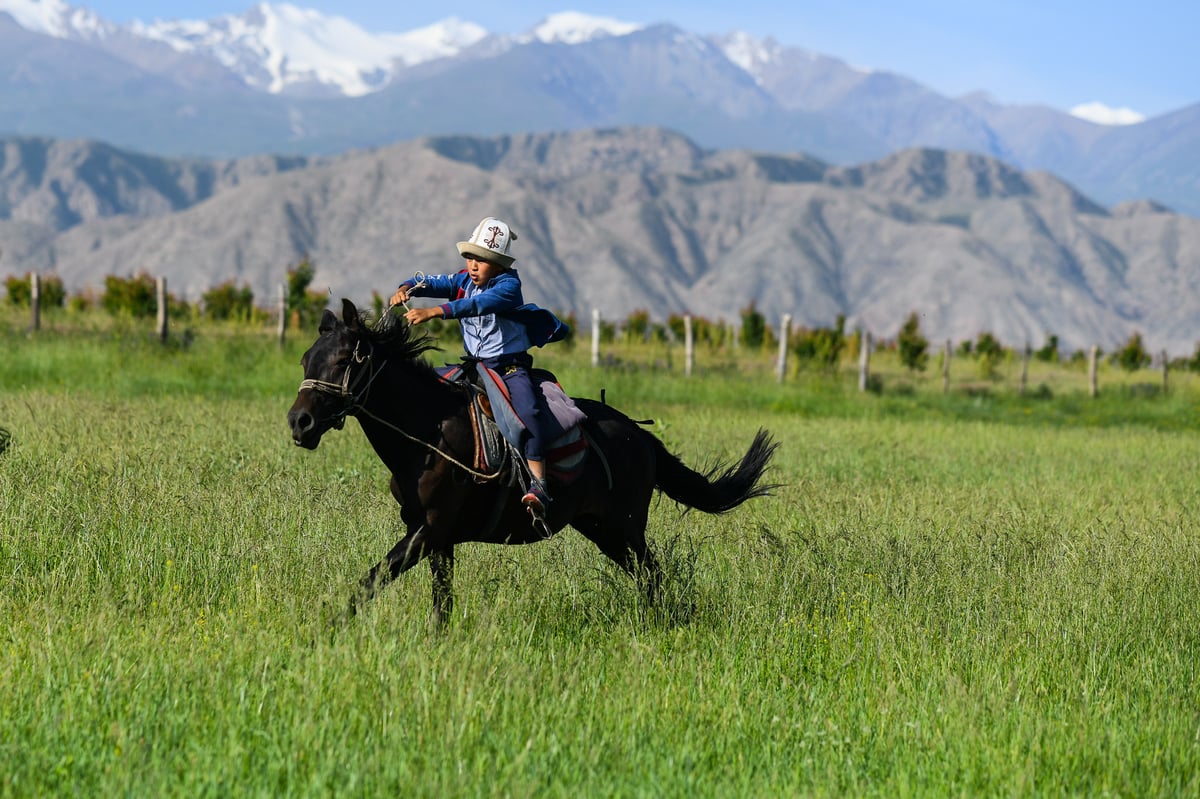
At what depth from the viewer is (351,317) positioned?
5.81m

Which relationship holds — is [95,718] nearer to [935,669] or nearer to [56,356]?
[935,669]

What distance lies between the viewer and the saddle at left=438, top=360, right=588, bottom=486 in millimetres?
6203

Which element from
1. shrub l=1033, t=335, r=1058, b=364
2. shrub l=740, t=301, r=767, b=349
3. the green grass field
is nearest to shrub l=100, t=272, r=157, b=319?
shrub l=740, t=301, r=767, b=349

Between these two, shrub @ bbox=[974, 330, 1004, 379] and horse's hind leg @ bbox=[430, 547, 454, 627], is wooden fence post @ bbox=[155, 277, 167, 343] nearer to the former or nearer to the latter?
horse's hind leg @ bbox=[430, 547, 454, 627]

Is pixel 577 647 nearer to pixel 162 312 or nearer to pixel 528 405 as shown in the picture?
pixel 528 405

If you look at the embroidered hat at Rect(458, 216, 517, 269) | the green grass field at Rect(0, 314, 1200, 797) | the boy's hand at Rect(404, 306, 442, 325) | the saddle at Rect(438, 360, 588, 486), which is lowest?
the green grass field at Rect(0, 314, 1200, 797)

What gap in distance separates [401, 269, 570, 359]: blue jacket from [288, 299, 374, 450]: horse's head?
0.44 m

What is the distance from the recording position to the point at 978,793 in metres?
4.22

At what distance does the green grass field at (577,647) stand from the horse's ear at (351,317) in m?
1.34

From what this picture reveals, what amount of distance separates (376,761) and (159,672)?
53.4 inches

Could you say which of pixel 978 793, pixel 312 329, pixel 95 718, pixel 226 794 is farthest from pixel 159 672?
pixel 312 329

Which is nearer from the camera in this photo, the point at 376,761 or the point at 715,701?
the point at 376,761

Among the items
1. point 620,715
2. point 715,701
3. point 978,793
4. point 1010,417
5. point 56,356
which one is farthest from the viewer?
point 1010,417

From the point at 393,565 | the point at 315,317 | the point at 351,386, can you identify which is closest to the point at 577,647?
the point at 393,565
